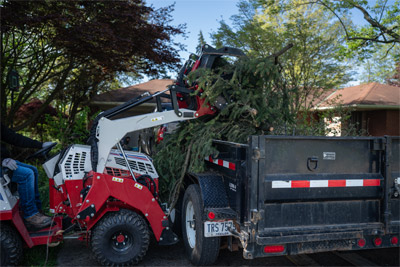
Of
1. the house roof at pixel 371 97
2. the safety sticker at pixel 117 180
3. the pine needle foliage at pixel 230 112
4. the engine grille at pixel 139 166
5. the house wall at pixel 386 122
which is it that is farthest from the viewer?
the house wall at pixel 386 122

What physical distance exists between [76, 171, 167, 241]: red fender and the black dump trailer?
71 centimetres

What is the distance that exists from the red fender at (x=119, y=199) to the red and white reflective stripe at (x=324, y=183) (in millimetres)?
1678

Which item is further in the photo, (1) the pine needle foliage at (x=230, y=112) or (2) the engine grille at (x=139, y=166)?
(2) the engine grille at (x=139, y=166)

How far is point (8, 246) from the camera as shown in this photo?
3.88 meters

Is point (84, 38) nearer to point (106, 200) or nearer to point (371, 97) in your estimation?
point (106, 200)

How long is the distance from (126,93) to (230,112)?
1129 cm

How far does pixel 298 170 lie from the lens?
3557 millimetres

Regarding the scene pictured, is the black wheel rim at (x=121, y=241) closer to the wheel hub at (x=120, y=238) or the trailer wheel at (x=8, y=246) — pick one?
the wheel hub at (x=120, y=238)

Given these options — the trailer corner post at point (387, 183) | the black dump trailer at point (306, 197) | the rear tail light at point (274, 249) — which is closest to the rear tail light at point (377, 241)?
the black dump trailer at point (306, 197)

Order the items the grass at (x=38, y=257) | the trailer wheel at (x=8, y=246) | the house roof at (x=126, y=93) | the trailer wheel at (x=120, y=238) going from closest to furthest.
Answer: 1. the trailer wheel at (x=8, y=246)
2. the trailer wheel at (x=120, y=238)
3. the grass at (x=38, y=257)
4. the house roof at (x=126, y=93)

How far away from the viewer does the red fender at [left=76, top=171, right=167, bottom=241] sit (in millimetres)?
4094

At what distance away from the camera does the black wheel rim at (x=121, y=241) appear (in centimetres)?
422

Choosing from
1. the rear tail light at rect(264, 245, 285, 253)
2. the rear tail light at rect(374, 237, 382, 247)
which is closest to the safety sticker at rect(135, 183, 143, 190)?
the rear tail light at rect(264, 245, 285, 253)

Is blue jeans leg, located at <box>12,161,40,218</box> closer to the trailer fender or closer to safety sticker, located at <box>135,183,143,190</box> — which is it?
safety sticker, located at <box>135,183,143,190</box>
